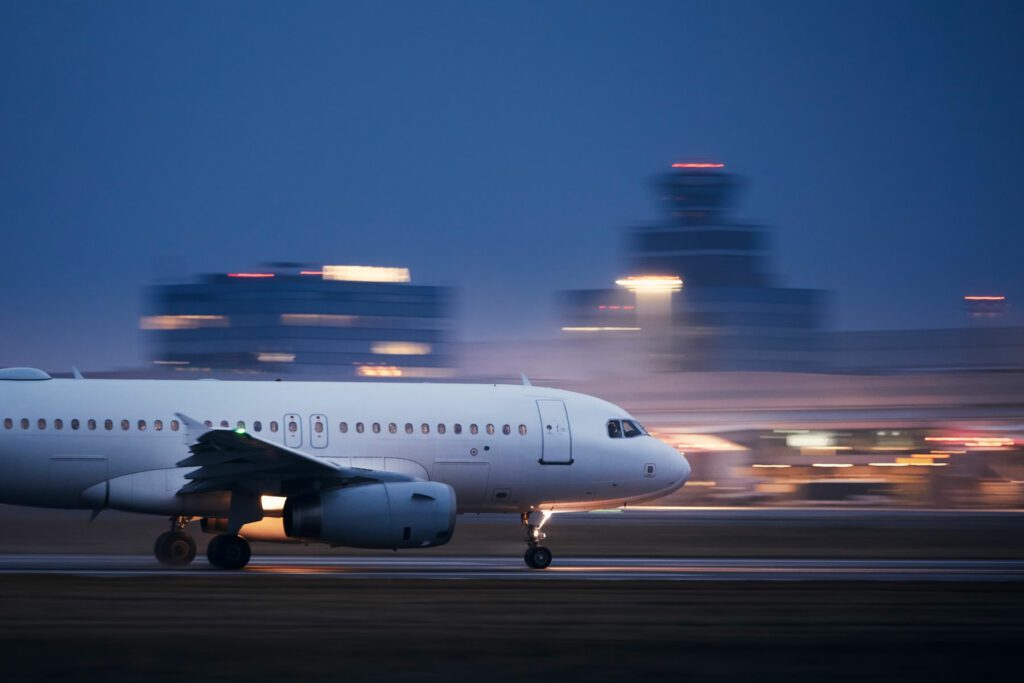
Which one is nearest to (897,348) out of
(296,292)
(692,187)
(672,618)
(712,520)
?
(692,187)

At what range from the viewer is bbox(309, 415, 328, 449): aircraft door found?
2178 centimetres

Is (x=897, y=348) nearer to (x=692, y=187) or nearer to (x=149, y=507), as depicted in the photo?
(x=692, y=187)

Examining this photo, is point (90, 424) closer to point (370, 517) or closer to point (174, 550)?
point (174, 550)

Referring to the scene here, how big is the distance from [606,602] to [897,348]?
96900 mm

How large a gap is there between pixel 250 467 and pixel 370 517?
6.89ft

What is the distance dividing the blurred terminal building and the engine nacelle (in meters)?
110

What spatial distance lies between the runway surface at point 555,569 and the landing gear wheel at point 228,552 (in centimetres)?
17

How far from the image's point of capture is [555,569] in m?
21.7

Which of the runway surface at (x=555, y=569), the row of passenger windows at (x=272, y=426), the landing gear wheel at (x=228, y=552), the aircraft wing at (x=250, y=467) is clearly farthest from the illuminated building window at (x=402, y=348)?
the landing gear wheel at (x=228, y=552)

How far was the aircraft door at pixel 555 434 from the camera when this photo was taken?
75.5 ft

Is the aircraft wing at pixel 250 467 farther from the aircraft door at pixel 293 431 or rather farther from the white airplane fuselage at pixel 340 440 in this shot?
the aircraft door at pixel 293 431

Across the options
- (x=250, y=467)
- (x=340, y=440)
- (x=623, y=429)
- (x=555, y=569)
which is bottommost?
(x=555, y=569)

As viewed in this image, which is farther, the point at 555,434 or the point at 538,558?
the point at 555,434

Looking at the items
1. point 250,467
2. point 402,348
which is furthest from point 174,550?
point 402,348
